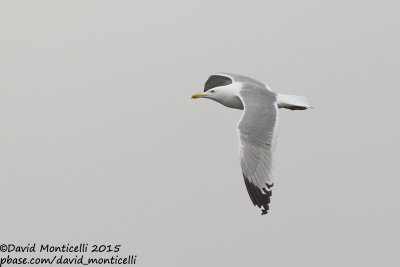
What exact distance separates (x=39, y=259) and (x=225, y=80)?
4.48 meters

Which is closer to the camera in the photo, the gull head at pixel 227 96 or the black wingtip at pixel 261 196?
the black wingtip at pixel 261 196

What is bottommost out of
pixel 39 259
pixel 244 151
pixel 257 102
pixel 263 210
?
pixel 39 259

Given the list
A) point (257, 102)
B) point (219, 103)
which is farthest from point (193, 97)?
point (257, 102)

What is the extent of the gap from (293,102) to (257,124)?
163 cm

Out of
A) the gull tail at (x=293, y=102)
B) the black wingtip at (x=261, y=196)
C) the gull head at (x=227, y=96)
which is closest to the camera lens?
the black wingtip at (x=261, y=196)

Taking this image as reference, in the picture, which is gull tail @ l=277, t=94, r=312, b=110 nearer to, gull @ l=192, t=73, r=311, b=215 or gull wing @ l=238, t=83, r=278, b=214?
gull @ l=192, t=73, r=311, b=215

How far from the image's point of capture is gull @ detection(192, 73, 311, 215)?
11742 millimetres

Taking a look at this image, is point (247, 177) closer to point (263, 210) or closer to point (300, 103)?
point (263, 210)

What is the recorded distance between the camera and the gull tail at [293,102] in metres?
13.7

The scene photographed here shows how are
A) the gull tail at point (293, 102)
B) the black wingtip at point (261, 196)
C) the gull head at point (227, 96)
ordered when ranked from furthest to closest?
the gull head at point (227, 96), the gull tail at point (293, 102), the black wingtip at point (261, 196)

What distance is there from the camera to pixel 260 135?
12.2 m

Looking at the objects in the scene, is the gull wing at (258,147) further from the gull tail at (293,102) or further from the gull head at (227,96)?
the gull head at (227,96)

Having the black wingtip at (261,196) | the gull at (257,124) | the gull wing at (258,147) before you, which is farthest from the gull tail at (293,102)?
the black wingtip at (261,196)

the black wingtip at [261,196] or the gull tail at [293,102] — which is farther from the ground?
the gull tail at [293,102]
